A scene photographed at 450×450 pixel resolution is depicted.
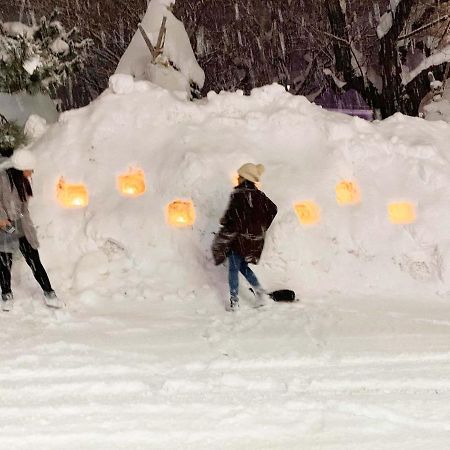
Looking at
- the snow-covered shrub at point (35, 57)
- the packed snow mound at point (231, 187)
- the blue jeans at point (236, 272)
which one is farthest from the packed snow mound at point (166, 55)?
the blue jeans at point (236, 272)

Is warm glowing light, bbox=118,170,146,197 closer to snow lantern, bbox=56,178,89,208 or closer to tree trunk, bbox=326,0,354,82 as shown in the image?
snow lantern, bbox=56,178,89,208

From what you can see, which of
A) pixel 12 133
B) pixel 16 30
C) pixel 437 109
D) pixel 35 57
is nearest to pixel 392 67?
pixel 437 109

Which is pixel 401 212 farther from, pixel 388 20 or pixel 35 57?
pixel 35 57

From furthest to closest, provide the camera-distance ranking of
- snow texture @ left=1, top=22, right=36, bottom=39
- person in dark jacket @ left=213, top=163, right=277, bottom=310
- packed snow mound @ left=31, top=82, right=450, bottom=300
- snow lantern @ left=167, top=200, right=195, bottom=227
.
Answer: snow texture @ left=1, top=22, right=36, bottom=39
snow lantern @ left=167, top=200, right=195, bottom=227
packed snow mound @ left=31, top=82, right=450, bottom=300
person in dark jacket @ left=213, top=163, right=277, bottom=310

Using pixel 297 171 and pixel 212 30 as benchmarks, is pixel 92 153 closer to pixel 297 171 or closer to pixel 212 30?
pixel 297 171

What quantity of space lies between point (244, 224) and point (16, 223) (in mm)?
2383

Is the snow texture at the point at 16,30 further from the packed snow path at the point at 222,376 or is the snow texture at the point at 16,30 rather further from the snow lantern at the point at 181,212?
the packed snow path at the point at 222,376

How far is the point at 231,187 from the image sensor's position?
6812mm

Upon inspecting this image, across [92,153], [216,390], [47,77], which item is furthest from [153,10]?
[216,390]

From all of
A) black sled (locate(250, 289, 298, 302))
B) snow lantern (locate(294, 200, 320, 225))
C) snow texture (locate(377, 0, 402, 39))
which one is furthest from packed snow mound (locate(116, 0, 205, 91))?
black sled (locate(250, 289, 298, 302))

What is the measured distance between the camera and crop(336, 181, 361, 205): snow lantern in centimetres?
709

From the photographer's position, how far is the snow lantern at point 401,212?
6.95 m

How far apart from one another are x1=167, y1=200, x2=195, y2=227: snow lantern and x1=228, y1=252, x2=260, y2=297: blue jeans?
4.15ft

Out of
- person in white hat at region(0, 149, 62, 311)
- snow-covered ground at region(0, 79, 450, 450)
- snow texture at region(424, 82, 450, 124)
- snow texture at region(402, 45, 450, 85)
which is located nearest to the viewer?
snow-covered ground at region(0, 79, 450, 450)
